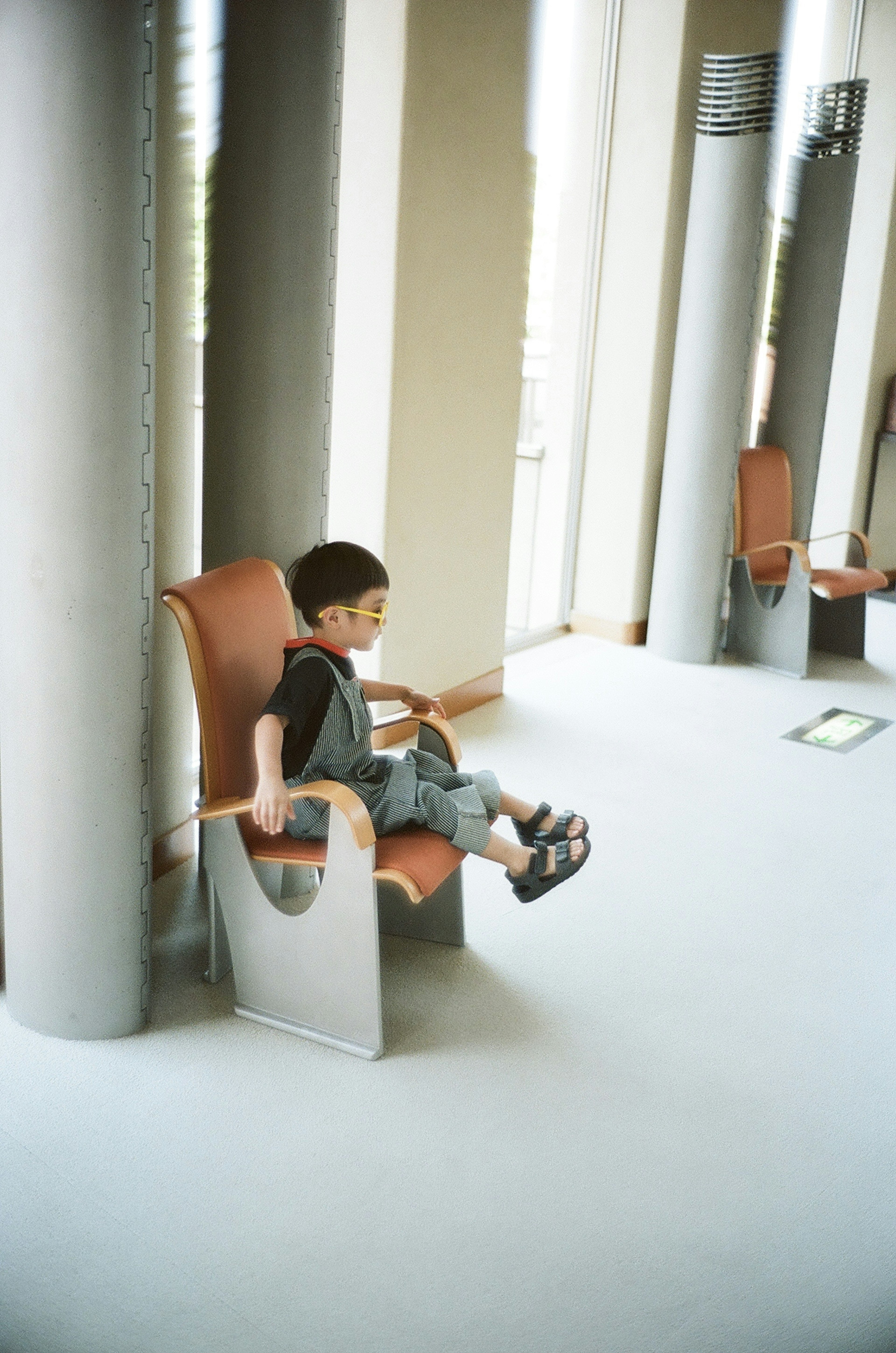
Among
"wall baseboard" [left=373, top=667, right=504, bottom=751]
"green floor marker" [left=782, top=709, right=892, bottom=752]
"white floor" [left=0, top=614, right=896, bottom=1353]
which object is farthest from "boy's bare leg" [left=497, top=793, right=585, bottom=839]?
"green floor marker" [left=782, top=709, right=892, bottom=752]

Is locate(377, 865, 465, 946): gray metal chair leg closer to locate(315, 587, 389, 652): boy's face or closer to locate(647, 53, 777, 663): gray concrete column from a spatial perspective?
locate(315, 587, 389, 652): boy's face

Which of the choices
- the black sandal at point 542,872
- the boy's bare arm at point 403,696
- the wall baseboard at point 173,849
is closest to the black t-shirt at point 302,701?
the boy's bare arm at point 403,696

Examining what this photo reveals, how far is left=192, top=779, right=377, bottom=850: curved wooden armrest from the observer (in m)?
2.46

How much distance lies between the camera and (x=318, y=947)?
2643mm

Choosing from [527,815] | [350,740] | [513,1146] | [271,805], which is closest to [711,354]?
[527,815]

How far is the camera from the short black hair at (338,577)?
8.93 feet

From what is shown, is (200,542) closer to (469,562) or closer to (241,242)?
(241,242)

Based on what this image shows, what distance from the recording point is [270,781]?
2.45 m

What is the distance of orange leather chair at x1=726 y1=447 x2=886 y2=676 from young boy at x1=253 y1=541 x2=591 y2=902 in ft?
10.4

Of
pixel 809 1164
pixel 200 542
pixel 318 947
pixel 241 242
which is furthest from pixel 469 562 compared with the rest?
pixel 809 1164

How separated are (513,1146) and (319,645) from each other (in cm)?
112

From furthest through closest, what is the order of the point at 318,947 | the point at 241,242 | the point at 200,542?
1. the point at 200,542
2. the point at 241,242
3. the point at 318,947

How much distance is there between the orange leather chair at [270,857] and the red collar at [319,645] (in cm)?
5

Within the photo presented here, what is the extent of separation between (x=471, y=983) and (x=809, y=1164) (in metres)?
0.89
